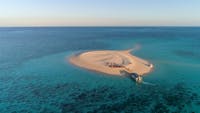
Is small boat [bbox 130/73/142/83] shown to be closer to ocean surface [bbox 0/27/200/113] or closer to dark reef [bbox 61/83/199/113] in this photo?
ocean surface [bbox 0/27/200/113]

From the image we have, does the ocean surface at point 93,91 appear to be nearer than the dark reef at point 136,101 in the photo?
No

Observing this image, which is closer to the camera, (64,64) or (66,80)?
(66,80)

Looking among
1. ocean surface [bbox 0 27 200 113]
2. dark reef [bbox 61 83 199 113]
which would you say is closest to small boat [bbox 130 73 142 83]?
ocean surface [bbox 0 27 200 113]

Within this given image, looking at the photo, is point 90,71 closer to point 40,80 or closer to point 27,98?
point 40,80

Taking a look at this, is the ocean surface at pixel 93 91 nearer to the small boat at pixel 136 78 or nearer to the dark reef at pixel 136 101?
the dark reef at pixel 136 101

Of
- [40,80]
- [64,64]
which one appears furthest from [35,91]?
[64,64]

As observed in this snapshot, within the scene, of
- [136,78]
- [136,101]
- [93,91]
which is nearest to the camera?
[136,101]

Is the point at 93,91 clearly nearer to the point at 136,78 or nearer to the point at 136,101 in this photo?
the point at 136,101

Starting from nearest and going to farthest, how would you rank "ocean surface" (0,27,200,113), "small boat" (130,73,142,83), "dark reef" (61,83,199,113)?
"dark reef" (61,83,199,113), "ocean surface" (0,27,200,113), "small boat" (130,73,142,83)

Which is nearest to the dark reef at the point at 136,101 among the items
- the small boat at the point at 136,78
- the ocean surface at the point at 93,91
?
the ocean surface at the point at 93,91

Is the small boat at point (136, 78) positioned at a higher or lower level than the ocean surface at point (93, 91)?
higher

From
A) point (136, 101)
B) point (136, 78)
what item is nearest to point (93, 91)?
point (136, 101)
